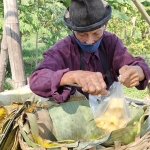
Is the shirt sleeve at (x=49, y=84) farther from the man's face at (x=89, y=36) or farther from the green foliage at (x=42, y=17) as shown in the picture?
the green foliage at (x=42, y=17)

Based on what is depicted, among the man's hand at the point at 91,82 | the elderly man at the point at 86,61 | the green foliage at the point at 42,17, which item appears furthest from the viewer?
the green foliage at the point at 42,17

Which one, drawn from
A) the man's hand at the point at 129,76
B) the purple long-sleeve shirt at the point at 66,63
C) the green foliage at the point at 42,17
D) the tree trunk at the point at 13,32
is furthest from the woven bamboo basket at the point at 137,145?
the green foliage at the point at 42,17

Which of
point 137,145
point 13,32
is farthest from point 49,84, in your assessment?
point 13,32

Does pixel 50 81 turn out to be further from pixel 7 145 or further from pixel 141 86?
pixel 141 86

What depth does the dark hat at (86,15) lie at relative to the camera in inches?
57.0

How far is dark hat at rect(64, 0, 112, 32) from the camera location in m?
1.45

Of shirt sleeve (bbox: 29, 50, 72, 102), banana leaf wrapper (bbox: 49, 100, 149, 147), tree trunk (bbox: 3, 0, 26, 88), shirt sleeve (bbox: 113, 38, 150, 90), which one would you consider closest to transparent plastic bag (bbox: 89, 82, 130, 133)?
banana leaf wrapper (bbox: 49, 100, 149, 147)

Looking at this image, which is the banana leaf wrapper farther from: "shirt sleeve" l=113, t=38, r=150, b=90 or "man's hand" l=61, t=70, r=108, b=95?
"shirt sleeve" l=113, t=38, r=150, b=90

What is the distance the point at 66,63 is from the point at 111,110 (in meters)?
0.39

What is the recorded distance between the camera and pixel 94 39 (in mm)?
1552

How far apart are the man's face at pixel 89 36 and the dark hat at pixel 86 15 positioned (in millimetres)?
49

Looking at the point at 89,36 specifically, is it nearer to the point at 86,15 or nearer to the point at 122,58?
the point at 86,15

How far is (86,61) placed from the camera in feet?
5.56

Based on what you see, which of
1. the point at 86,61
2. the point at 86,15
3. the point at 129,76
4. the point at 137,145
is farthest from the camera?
the point at 86,61
